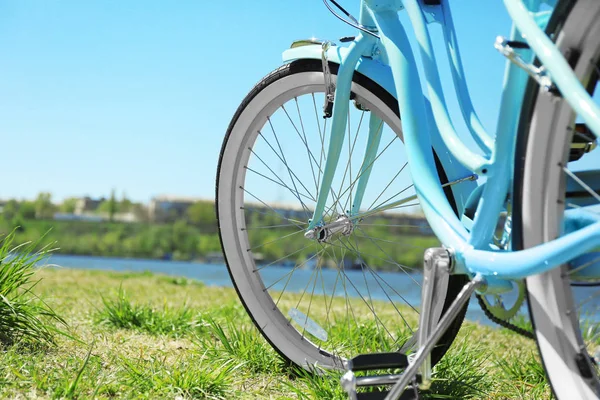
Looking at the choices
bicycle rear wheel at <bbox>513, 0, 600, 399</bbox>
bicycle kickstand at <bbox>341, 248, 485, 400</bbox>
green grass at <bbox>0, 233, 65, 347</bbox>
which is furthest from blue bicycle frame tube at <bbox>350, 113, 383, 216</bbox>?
green grass at <bbox>0, 233, 65, 347</bbox>

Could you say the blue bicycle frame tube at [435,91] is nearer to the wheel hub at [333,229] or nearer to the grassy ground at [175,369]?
the wheel hub at [333,229]

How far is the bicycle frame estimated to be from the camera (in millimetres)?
1104

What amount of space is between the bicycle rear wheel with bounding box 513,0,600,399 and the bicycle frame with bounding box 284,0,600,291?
0.05 m

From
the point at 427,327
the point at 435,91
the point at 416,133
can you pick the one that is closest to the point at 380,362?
the point at 427,327

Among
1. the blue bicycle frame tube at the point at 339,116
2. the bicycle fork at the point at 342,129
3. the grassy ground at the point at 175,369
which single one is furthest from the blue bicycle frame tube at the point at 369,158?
the grassy ground at the point at 175,369

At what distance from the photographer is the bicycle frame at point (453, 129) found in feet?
3.62

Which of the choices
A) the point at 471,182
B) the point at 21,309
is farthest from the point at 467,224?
the point at 21,309

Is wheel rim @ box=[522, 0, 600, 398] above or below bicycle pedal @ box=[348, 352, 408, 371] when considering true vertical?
above

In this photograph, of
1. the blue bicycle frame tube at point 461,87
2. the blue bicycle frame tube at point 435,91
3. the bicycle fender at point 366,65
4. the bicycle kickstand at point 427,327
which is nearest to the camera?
the bicycle kickstand at point 427,327

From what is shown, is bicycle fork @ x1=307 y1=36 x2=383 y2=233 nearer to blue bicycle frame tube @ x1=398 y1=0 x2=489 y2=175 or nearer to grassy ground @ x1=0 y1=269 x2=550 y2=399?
blue bicycle frame tube @ x1=398 y1=0 x2=489 y2=175

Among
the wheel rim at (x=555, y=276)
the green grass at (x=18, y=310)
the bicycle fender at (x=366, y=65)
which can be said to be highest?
the bicycle fender at (x=366, y=65)

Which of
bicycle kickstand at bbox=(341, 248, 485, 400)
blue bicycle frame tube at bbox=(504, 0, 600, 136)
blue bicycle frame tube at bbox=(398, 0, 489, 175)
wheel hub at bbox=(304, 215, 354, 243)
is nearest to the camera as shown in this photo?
blue bicycle frame tube at bbox=(504, 0, 600, 136)

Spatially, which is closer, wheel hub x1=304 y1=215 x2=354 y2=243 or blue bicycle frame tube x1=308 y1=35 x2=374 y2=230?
blue bicycle frame tube x1=308 y1=35 x2=374 y2=230

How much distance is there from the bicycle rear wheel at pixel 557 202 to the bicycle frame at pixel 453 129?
5 centimetres
